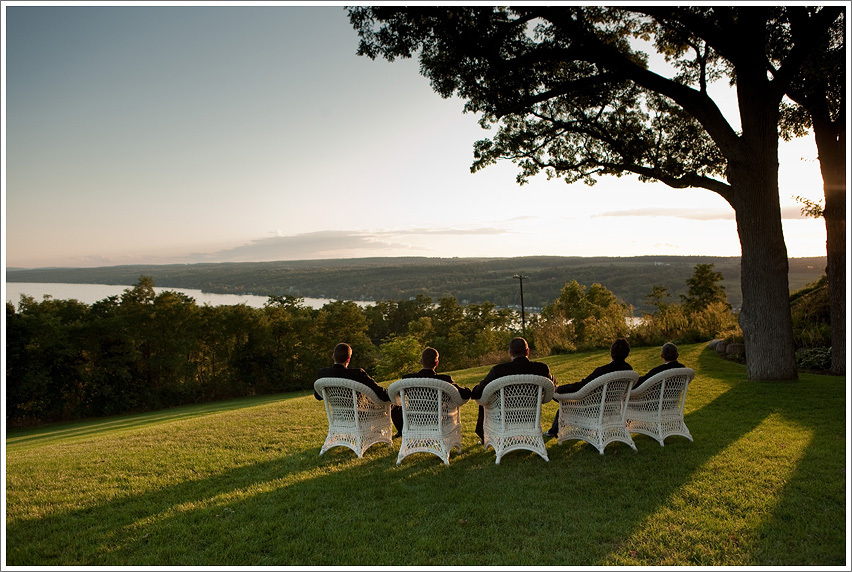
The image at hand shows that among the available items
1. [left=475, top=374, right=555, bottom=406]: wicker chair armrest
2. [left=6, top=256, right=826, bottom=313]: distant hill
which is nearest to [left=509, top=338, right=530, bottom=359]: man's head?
[left=475, top=374, right=555, bottom=406]: wicker chair armrest

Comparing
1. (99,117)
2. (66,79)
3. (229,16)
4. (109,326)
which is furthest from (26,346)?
(229,16)

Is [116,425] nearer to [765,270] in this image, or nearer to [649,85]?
[649,85]

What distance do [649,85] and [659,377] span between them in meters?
6.90

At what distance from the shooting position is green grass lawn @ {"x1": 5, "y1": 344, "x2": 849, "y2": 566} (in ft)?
11.1

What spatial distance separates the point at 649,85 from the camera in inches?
391

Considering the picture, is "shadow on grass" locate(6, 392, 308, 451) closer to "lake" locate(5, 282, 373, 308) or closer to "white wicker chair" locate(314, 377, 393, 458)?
"white wicker chair" locate(314, 377, 393, 458)

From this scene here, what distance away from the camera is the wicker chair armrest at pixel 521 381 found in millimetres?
5008

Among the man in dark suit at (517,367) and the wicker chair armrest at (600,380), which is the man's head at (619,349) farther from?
the man in dark suit at (517,367)

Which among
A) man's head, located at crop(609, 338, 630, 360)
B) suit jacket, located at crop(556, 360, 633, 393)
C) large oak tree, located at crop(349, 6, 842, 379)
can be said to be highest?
large oak tree, located at crop(349, 6, 842, 379)

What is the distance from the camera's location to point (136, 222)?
23.3 metres

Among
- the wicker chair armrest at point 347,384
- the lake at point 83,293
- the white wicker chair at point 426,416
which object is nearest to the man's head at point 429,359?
the white wicker chair at point 426,416

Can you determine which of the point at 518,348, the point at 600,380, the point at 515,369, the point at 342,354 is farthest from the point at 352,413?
the point at 600,380

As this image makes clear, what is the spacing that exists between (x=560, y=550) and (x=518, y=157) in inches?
427

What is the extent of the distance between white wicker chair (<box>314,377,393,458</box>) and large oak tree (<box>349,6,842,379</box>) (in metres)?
7.35
